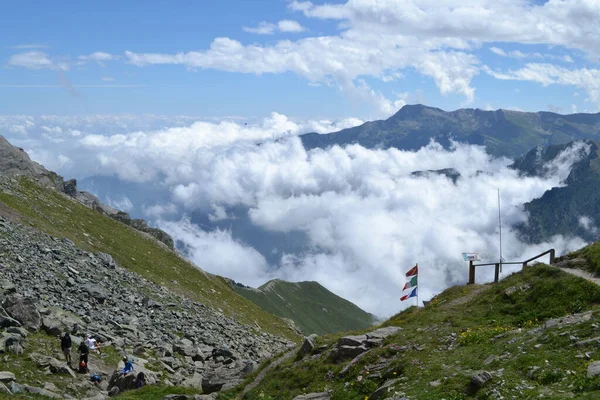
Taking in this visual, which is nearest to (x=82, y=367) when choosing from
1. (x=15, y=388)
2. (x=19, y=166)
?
(x=15, y=388)

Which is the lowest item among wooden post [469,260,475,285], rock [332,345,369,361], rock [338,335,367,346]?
rock [332,345,369,361]

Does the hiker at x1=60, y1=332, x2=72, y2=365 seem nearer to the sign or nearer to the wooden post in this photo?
the sign

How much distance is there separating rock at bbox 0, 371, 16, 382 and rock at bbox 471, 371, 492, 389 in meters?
22.5

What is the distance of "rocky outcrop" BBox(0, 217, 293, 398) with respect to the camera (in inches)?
1367

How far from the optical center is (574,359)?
20.2 m

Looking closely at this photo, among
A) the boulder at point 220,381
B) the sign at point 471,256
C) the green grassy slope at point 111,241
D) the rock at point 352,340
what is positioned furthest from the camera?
the green grassy slope at point 111,241

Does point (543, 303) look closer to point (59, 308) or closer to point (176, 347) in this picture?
point (176, 347)

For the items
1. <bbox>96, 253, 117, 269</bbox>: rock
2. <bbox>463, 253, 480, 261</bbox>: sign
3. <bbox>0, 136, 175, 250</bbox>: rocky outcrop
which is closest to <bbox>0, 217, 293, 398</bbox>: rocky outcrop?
<bbox>96, 253, 117, 269</bbox>: rock

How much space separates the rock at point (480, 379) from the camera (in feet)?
65.7

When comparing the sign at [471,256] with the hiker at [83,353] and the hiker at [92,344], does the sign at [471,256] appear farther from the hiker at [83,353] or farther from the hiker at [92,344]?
the hiker at [92,344]

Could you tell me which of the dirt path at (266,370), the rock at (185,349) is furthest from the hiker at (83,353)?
the rock at (185,349)

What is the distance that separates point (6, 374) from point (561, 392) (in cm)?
2571

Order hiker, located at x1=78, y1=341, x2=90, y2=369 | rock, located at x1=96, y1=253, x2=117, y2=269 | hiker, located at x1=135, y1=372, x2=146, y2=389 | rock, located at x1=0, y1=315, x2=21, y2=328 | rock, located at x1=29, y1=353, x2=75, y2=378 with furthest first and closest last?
rock, located at x1=96, y1=253, x2=117, y2=269
rock, located at x1=0, y1=315, x2=21, y2=328
hiker, located at x1=78, y1=341, x2=90, y2=369
hiker, located at x1=135, y1=372, x2=146, y2=389
rock, located at x1=29, y1=353, x2=75, y2=378

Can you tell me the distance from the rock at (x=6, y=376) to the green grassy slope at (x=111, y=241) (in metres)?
40.2
